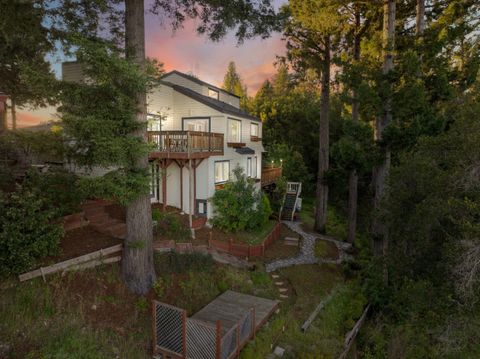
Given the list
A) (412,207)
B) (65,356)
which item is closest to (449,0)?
(412,207)

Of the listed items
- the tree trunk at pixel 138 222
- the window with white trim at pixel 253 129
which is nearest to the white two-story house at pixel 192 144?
the window with white trim at pixel 253 129

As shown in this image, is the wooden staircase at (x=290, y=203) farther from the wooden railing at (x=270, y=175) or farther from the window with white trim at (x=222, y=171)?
the window with white trim at (x=222, y=171)

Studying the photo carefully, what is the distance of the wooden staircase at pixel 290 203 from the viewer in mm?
19483

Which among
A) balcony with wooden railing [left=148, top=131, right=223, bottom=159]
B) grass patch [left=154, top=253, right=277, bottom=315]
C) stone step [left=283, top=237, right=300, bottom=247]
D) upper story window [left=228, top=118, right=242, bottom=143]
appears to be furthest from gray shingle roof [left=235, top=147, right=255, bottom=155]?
grass patch [left=154, top=253, right=277, bottom=315]

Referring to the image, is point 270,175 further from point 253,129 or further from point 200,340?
point 200,340

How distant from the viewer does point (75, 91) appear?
5996mm

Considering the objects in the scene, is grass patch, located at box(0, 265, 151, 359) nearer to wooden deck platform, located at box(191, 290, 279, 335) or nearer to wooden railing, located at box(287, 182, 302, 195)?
wooden deck platform, located at box(191, 290, 279, 335)

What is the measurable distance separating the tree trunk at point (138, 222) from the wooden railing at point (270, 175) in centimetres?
1366

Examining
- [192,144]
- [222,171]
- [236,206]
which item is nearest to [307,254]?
[236,206]

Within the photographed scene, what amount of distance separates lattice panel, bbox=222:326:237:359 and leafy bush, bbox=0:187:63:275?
4.81 metres

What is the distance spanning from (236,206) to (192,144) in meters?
3.89

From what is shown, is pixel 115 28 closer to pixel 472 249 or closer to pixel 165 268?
pixel 165 268

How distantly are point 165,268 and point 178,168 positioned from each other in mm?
6601

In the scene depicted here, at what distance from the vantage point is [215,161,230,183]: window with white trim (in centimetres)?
1498
